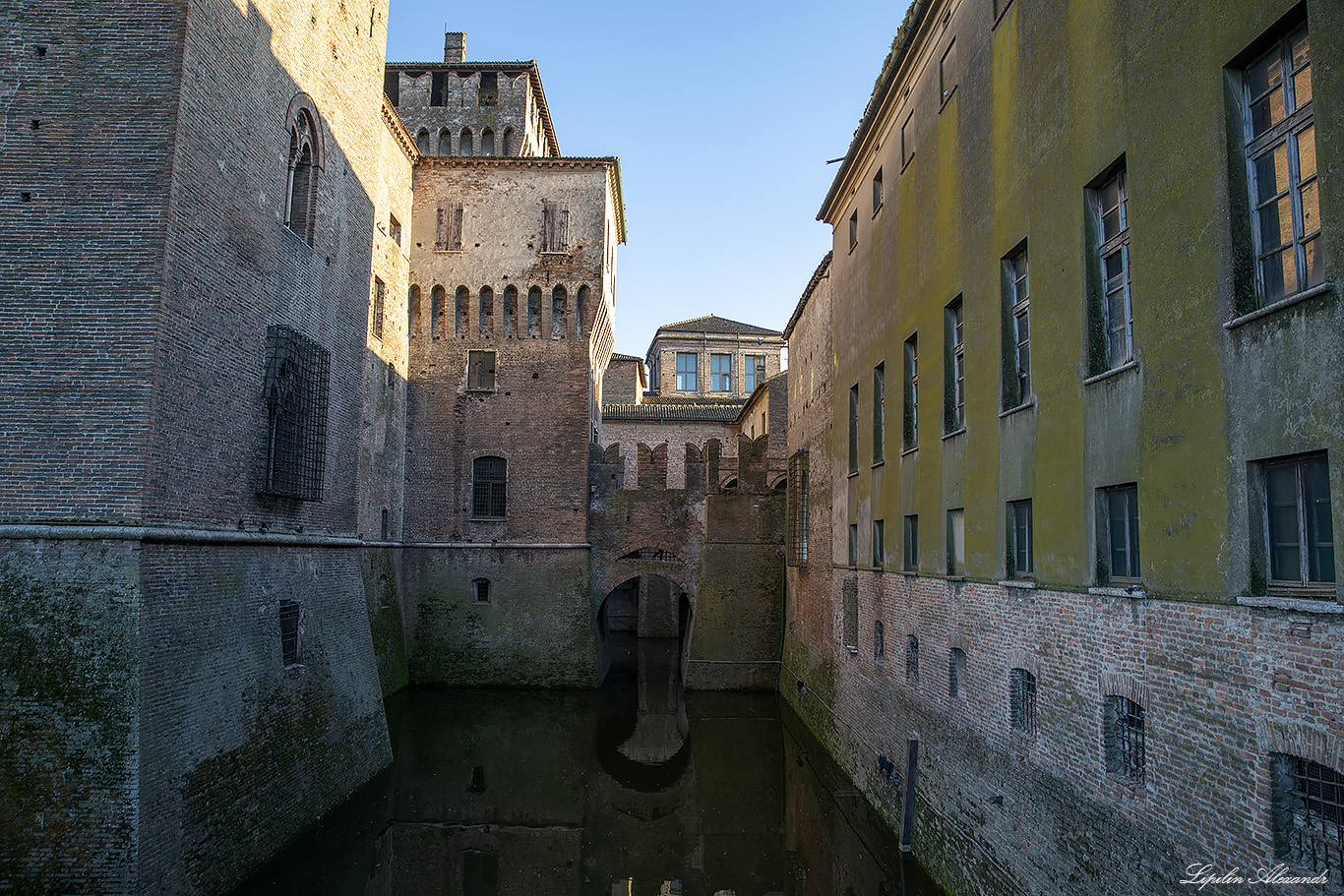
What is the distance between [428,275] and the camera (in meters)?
23.7

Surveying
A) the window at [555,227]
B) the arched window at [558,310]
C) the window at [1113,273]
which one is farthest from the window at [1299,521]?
the window at [555,227]

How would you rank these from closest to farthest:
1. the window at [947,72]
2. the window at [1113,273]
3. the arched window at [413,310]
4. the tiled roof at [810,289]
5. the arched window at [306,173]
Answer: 1. the window at [1113,273]
2. the window at [947,72]
3. the arched window at [306,173]
4. the tiled roof at [810,289]
5. the arched window at [413,310]

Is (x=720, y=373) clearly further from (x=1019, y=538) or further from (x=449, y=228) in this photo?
(x=1019, y=538)

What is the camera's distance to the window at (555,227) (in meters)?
24.0

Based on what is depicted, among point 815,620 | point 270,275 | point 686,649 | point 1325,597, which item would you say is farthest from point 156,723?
point 686,649

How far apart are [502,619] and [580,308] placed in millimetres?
9063

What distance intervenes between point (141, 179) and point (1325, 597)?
36.7 feet

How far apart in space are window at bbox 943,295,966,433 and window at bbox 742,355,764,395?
36337mm

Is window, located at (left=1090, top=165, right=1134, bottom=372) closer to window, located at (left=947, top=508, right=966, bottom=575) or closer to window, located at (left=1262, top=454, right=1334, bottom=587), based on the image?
window, located at (left=1262, top=454, right=1334, bottom=587)

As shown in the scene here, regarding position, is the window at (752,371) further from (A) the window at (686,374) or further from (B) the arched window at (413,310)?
(B) the arched window at (413,310)

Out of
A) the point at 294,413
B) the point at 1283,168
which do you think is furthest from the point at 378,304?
the point at 1283,168

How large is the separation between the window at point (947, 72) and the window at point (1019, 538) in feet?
17.9

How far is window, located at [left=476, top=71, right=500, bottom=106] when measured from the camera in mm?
26344

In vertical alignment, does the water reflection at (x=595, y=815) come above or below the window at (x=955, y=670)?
below
